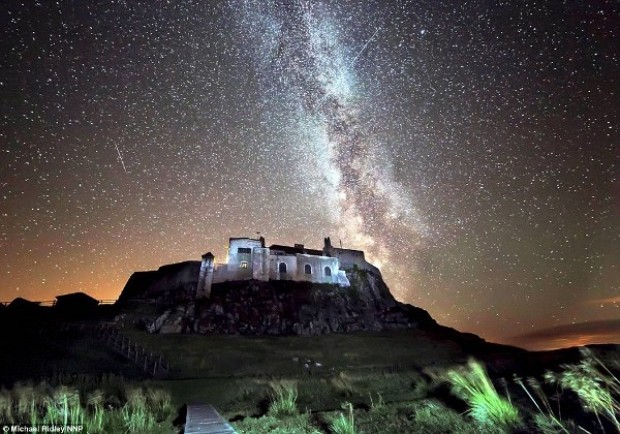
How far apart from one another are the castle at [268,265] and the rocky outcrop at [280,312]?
5.17ft

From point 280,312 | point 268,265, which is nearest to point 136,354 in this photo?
point 280,312

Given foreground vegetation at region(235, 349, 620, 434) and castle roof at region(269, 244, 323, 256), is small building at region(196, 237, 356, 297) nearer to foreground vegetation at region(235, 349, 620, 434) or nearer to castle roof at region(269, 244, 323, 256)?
castle roof at region(269, 244, 323, 256)

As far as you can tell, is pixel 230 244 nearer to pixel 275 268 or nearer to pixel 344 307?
pixel 275 268

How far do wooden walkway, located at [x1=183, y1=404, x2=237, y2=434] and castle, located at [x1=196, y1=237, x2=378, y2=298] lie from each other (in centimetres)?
4110

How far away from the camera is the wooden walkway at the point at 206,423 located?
22.6 feet

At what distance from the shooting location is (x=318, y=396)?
13.1 metres

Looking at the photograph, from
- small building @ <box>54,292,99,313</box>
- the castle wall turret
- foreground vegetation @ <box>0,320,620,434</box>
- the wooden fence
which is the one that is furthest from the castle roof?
the wooden fence

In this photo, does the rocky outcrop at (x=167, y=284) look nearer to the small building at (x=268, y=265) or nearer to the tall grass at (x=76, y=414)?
the small building at (x=268, y=265)

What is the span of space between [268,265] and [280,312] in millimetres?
10080

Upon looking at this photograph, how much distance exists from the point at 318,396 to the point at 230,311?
33686 millimetres

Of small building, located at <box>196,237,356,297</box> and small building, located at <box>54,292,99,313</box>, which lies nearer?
small building, located at <box>54,292,99,313</box>

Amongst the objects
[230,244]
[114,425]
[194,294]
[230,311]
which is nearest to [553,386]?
[114,425]

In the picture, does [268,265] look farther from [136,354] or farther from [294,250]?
[136,354]

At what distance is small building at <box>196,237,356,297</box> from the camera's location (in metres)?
50.7
